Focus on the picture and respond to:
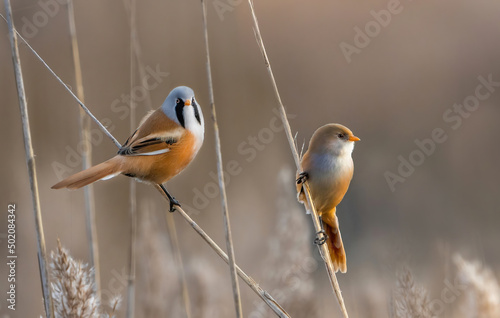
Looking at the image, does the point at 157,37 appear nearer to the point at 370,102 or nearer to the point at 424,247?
the point at 370,102

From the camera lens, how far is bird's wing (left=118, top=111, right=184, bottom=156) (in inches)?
73.8

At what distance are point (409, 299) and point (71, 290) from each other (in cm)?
90

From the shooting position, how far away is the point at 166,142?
1924 millimetres

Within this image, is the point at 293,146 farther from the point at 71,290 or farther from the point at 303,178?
the point at 71,290

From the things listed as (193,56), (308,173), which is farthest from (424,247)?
(308,173)

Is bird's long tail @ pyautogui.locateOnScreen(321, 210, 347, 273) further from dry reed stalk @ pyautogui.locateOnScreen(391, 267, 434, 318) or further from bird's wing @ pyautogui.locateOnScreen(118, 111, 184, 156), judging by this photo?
bird's wing @ pyautogui.locateOnScreen(118, 111, 184, 156)

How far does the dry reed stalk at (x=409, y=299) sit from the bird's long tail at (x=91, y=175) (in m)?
0.88

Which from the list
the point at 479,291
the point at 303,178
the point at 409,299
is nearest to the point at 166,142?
the point at 303,178

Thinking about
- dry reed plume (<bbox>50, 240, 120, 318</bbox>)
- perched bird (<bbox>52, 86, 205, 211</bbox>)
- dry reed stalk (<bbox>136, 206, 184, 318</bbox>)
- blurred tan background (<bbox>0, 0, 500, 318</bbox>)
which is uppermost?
blurred tan background (<bbox>0, 0, 500, 318</bbox>)

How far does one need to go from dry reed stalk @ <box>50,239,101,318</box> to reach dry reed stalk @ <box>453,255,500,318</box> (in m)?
1.19

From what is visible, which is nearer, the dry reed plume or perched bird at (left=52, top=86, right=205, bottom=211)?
the dry reed plume

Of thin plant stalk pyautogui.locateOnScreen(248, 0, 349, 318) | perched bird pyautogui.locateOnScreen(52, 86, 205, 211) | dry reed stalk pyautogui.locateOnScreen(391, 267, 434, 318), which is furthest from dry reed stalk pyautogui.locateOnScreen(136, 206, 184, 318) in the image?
dry reed stalk pyautogui.locateOnScreen(391, 267, 434, 318)

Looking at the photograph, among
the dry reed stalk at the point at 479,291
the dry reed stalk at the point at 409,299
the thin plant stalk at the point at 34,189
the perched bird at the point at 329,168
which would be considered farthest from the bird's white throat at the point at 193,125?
the dry reed stalk at the point at 479,291

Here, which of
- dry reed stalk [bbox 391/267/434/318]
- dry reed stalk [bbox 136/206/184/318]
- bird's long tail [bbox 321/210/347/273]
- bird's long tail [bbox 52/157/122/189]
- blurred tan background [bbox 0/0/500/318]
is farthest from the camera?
blurred tan background [bbox 0/0/500/318]
